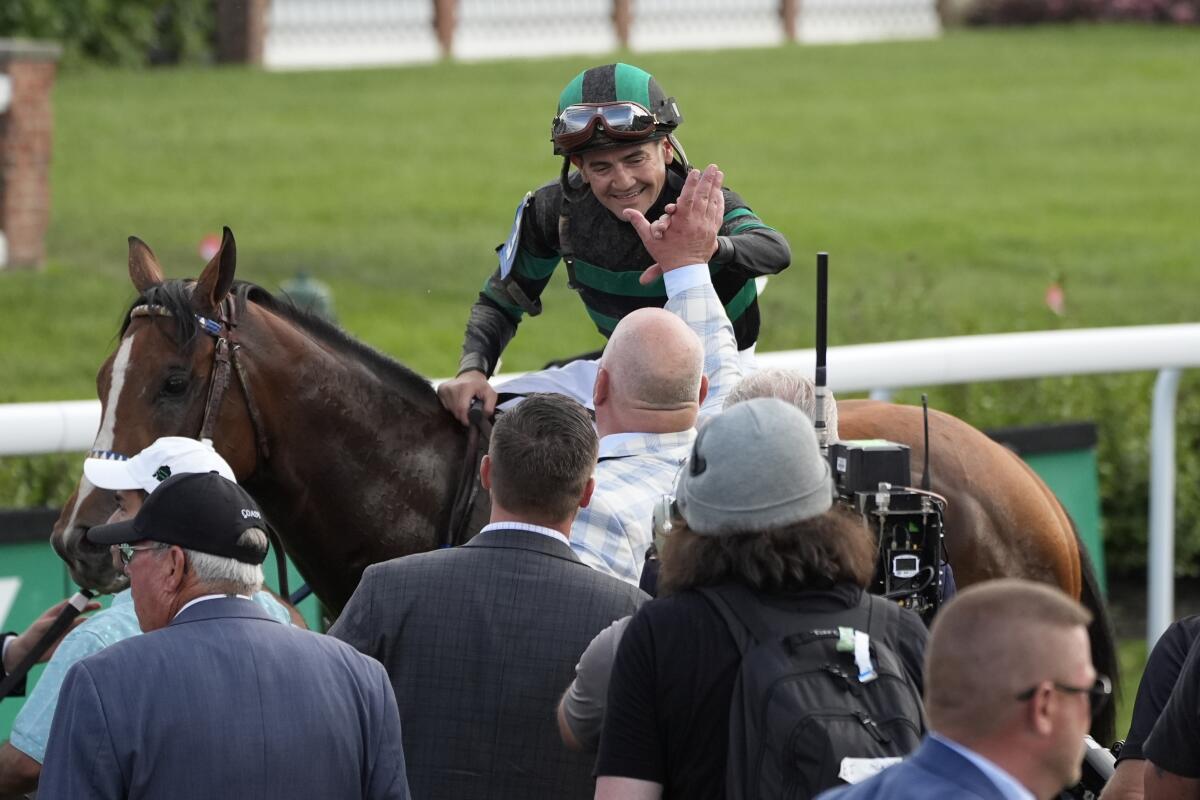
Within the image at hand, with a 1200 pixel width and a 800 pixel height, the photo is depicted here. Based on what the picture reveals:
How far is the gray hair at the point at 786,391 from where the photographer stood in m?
3.46

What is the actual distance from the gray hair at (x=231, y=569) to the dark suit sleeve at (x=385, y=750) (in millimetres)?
233

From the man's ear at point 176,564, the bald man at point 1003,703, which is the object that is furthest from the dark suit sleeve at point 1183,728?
the man's ear at point 176,564

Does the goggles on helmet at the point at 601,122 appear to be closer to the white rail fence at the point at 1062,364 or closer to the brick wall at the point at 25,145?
the white rail fence at the point at 1062,364

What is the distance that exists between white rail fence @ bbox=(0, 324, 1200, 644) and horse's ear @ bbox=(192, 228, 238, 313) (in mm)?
1614

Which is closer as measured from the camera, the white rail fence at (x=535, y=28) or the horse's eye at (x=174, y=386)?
the horse's eye at (x=174, y=386)

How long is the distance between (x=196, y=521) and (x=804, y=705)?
3.21 feet

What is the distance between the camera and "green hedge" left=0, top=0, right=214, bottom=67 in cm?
1769

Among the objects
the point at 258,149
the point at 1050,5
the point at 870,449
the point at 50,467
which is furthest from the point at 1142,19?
the point at 870,449

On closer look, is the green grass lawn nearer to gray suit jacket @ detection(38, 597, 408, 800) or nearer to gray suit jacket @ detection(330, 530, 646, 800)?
gray suit jacket @ detection(330, 530, 646, 800)

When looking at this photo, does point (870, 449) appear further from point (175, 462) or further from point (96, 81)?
point (96, 81)

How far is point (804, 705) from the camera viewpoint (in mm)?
2529

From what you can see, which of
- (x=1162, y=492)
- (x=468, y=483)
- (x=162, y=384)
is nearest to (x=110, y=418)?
(x=162, y=384)

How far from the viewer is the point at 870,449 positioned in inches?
131

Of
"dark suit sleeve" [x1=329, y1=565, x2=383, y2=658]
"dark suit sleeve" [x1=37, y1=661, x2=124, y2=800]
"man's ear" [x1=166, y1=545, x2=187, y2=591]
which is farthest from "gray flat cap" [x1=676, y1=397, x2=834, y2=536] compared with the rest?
"dark suit sleeve" [x1=37, y1=661, x2=124, y2=800]
